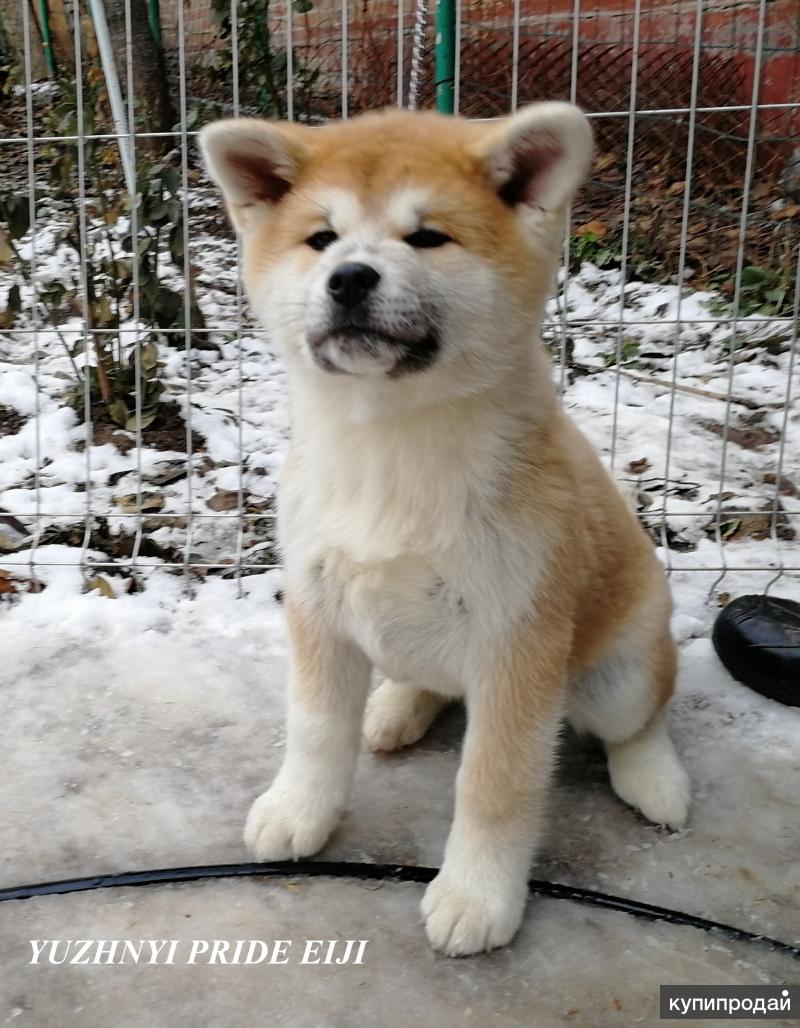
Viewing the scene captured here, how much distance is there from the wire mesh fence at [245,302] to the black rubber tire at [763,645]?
45 centimetres

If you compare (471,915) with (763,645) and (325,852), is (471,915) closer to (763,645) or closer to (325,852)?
(325,852)

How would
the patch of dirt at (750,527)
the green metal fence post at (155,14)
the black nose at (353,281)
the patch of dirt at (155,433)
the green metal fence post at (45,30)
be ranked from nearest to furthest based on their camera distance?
the black nose at (353,281), the patch of dirt at (750,527), the patch of dirt at (155,433), the green metal fence post at (155,14), the green metal fence post at (45,30)

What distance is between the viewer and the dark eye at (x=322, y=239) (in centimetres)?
183

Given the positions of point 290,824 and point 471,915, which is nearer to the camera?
point 471,915

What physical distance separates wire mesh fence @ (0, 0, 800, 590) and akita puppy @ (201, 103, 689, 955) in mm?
1081

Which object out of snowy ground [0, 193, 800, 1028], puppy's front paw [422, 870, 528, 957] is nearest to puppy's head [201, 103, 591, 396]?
puppy's front paw [422, 870, 528, 957]

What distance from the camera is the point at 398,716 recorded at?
252cm

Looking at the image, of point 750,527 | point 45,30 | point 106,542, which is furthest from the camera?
point 45,30

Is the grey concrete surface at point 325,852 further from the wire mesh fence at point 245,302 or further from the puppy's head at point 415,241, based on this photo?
the puppy's head at point 415,241

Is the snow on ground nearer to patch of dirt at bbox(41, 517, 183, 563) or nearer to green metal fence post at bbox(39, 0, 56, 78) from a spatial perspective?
patch of dirt at bbox(41, 517, 183, 563)

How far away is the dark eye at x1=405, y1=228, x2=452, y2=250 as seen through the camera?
1.77m

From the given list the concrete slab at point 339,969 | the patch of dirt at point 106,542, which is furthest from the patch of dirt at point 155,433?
the concrete slab at point 339,969

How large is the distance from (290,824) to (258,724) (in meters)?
0.51

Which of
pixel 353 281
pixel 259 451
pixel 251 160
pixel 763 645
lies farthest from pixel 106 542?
pixel 763 645
